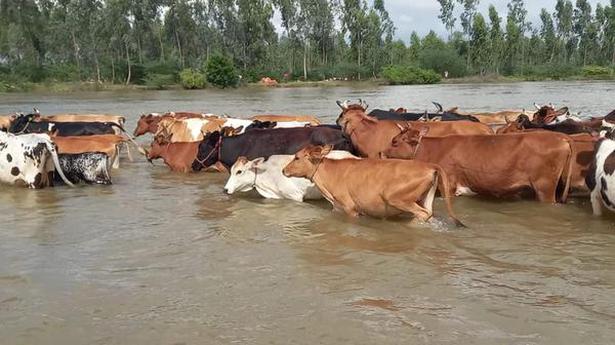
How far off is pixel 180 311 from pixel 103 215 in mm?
3685

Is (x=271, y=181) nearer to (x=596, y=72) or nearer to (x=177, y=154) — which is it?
(x=177, y=154)

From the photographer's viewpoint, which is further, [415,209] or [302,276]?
[415,209]

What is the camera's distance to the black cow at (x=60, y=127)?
1376 centimetres

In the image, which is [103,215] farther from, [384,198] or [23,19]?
[23,19]

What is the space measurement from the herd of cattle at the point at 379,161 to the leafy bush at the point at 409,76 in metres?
62.3

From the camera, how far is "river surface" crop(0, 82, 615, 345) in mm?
4445

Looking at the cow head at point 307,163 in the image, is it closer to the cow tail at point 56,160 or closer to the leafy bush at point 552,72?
the cow tail at point 56,160

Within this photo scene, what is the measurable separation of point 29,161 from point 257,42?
67678mm

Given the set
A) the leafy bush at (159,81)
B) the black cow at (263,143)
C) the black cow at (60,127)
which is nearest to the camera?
the black cow at (263,143)

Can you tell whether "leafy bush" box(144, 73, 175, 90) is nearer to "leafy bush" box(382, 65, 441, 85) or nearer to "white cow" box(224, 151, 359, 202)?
"leafy bush" box(382, 65, 441, 85)

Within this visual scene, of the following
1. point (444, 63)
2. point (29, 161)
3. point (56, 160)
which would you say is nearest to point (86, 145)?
point (56, 160)

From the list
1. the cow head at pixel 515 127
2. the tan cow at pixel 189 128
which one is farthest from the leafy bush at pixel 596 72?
the cow head at pixel 515 127

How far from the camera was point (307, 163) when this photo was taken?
7.78 m

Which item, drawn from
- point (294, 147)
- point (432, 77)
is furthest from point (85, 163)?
point (432, 77)
